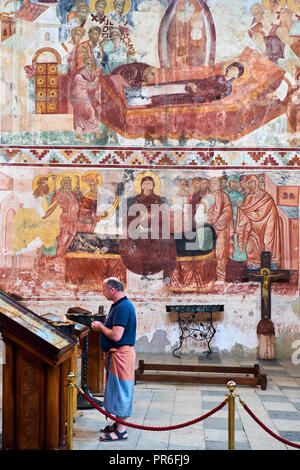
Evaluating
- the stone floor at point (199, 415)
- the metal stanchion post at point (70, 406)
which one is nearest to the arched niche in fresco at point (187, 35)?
the stone floor at point (199, 415)

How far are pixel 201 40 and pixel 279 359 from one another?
692 centimetres

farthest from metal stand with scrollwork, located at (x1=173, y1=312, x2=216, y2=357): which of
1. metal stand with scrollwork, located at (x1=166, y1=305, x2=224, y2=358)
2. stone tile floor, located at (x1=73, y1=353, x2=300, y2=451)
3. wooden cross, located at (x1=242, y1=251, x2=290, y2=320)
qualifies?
stone tile floor, located at (x1=73, y1=353, x2=300, y2=451)

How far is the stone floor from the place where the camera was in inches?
222

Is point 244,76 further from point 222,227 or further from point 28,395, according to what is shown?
point 28,395

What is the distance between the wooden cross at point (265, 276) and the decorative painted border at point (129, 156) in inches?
83.1

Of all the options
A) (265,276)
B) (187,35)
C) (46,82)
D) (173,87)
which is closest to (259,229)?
(265,276)

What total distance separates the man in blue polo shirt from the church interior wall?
17.9ft

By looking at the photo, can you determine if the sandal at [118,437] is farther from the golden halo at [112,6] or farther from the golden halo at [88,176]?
the golden halo at [112,6]

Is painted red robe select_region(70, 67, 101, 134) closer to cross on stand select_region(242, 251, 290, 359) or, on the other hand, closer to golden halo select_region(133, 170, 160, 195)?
golden halo select_region(133, 170, 160, 195)

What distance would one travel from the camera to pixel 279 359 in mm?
11102

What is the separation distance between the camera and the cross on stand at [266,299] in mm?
11086

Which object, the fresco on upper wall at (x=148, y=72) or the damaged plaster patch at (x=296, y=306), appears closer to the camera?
the damaged plaster patch at (x=296, y=306)

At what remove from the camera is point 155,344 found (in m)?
11.4

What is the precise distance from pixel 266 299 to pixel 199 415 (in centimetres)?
478
